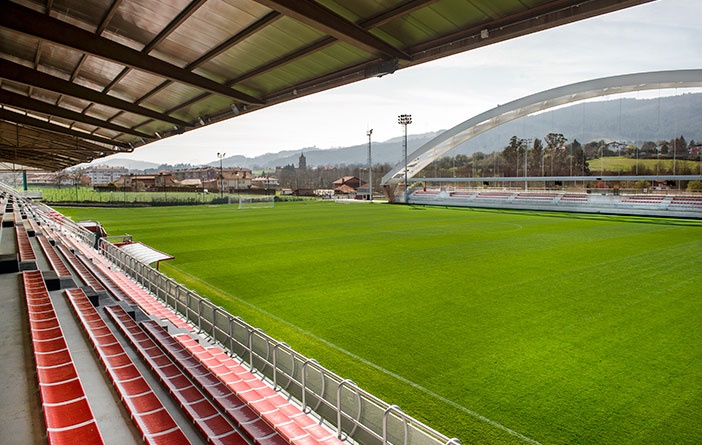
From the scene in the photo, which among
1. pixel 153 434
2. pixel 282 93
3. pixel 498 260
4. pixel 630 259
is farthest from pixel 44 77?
pixel 630 259

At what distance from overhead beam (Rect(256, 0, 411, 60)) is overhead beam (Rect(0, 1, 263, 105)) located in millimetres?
4026

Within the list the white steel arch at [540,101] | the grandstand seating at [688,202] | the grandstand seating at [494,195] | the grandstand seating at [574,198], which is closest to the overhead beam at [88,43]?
the grandstand seating at [688,202]

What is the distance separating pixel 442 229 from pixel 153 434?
2265 cm

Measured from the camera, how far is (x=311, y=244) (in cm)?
1908

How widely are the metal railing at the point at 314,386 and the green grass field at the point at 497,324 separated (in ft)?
4.64

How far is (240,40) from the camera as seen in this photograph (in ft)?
24.7

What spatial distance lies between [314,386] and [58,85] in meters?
9.59

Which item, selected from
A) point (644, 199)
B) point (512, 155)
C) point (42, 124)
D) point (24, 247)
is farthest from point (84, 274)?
point (512, 155)

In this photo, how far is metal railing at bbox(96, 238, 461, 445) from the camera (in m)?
3.26

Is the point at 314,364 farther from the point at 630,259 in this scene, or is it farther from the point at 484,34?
the point at 630,259

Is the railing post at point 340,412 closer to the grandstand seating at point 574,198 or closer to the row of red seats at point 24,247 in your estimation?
the row of red seats at point 24,247

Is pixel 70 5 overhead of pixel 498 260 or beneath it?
overhead

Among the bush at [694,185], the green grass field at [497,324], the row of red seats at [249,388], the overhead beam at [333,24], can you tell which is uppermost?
the overhead beam at [333,24]

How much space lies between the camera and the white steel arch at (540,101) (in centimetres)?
3834
